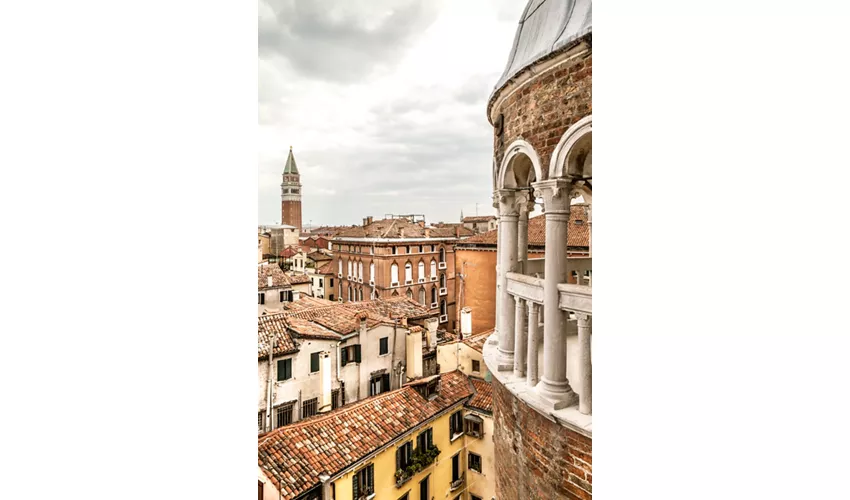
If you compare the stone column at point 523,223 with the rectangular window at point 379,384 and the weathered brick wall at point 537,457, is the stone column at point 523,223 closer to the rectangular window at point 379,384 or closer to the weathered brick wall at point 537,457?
the weathered brick wall at point 537,457

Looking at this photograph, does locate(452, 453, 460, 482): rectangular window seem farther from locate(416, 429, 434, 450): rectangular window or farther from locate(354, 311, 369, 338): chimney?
locate(354, 311, 369, 338): chimney

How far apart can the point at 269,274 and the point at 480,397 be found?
2.76 m

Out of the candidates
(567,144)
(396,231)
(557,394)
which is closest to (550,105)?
(567,144)

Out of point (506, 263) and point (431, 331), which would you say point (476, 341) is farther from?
point (506, 263)

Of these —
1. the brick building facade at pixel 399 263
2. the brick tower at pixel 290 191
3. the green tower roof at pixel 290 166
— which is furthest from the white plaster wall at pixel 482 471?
the green tower roof at pixel 290 166

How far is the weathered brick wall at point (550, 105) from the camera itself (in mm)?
1335

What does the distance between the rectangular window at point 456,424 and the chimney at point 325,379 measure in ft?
3.86

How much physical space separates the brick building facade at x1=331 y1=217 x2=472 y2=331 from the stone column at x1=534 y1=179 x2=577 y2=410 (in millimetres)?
3082

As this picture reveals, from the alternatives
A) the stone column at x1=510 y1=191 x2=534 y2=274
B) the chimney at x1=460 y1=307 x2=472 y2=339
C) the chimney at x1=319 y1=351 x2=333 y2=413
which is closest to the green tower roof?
the stone column at x1=510 y1=191 x2=534 y2=274
